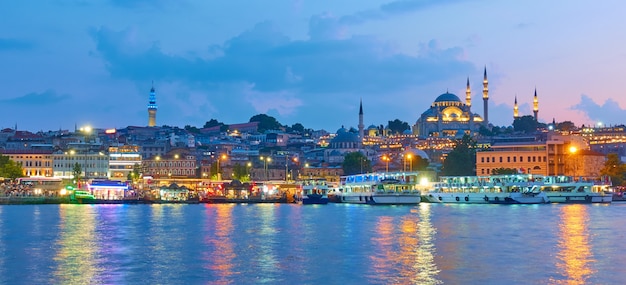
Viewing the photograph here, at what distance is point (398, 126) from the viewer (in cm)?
14100

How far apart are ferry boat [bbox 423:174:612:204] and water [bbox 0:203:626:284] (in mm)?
15904

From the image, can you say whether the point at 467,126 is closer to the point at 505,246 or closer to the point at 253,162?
the point at 253,162

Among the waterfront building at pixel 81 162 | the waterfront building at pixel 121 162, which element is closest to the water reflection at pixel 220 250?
the waterfront building at pixel 121 162

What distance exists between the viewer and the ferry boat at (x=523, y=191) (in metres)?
54.2

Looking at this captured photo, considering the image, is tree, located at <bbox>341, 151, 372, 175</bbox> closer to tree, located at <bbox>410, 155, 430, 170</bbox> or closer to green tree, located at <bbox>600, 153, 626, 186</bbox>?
tree, located at <bbox>410, 155, 430, 170</bbox>

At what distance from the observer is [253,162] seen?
295ft

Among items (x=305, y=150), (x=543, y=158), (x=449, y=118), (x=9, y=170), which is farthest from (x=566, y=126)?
(x=9, y=170)

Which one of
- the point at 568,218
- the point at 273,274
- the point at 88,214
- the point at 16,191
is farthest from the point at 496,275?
the point at 16,191

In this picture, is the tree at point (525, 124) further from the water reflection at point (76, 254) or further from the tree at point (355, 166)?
the water reflection at point (76, 254)

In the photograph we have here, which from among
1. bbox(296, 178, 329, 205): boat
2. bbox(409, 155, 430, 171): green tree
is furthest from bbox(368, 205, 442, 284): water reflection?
bbox(409, 155, 430, 171): green tree

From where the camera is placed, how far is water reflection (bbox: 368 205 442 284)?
19.7 meters

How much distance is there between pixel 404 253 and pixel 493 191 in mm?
32591

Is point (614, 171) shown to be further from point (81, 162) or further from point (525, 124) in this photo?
point (525, 124)

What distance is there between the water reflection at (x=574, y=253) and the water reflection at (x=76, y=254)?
9.99 m
